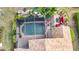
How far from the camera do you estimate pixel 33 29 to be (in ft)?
7.09

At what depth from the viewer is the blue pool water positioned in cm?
215

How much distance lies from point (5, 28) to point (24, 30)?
218 millimetres

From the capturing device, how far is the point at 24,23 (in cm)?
218

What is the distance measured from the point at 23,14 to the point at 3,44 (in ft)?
1.36

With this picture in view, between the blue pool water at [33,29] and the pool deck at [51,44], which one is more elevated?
the blue pool water at [33,29]

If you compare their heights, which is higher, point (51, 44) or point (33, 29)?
point (33, 29)

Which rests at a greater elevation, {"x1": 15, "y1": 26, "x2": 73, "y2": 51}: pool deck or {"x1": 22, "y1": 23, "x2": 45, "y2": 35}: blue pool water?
{"x1": 22, "y1": 23, "x2": 45, "y2": 35}: blue pool water

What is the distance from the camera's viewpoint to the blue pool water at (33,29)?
2.15m
